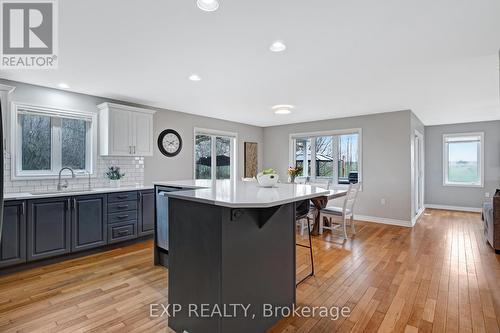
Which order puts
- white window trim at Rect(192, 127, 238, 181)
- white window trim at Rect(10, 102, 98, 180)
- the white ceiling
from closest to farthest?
the white ceiling < white window trim at Rect(10, 102, 98, 180) < white window trim at Rect(192, 127, 238, 181)

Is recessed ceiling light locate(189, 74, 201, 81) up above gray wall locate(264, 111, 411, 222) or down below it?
above

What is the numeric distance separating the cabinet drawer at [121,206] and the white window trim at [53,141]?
A: 2.46ft

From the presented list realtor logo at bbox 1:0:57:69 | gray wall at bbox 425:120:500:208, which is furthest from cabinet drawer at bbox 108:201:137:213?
gray wall at bbox 425:120:500:208

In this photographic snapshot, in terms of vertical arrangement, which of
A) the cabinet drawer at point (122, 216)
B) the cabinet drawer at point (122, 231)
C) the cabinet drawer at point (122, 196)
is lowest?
the cabinet drawer at point (122, 231)

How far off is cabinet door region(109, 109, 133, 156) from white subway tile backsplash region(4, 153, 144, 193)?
0.33 metres

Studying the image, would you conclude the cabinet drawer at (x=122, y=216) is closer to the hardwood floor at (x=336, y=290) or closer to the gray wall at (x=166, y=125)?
the hardwood floor at (x=336, y=290)

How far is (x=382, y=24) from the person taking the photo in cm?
213

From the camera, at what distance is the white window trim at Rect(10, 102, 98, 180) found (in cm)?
347

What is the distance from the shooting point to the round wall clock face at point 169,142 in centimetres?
522

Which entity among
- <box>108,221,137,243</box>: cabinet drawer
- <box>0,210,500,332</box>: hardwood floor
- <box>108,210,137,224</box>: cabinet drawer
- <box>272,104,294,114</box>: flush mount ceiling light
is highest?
<box>272,104,294,114</box>: flush mount ceiling light

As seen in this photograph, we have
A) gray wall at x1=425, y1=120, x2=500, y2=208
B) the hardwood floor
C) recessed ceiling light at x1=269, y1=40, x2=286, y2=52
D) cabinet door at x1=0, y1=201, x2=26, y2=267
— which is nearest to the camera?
the hardwood floor

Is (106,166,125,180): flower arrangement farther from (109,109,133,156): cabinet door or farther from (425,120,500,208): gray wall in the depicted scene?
(425,120,500,208): gray wall

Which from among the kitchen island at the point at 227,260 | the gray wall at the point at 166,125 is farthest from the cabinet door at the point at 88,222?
the kitchen island at the point at 227,260

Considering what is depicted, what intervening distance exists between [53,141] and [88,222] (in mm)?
1373
